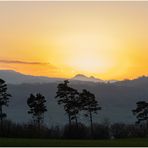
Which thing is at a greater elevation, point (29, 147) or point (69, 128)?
point (69, 128)

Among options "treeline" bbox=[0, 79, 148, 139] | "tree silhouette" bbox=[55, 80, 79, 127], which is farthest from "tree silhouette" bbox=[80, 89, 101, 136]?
"tree silhouette" bbox=[55, 80, 79, 127]

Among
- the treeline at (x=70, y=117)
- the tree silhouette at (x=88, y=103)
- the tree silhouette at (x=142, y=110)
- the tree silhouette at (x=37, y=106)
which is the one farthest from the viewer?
the tree silhouette at (x=142, y=110)

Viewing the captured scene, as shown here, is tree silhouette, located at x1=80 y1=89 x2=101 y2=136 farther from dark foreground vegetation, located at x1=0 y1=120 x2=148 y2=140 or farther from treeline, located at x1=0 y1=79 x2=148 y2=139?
dark foreground vegetation, located at x1=0 y1=120 x2=148 y2=140

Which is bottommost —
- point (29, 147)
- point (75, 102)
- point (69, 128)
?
point (29, 147)

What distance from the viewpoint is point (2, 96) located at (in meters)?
99.1

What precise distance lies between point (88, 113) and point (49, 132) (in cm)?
1125

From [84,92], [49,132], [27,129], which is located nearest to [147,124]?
[84,92]

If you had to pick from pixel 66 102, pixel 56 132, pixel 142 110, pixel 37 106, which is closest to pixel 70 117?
pixel 66 102

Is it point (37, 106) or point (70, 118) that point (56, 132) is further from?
point (37, 106)

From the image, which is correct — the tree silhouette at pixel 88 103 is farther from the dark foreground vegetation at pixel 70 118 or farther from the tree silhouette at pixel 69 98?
the tree silhouette at pixel 69 98

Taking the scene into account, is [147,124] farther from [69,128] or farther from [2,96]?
[2,96]

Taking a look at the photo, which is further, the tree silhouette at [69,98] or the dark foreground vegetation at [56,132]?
the tree silhouette at [69,98]

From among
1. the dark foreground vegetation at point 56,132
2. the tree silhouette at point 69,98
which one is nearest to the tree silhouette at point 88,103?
the tree silhouette at point 69,98

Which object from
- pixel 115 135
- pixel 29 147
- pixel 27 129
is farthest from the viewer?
pixel 115 135
